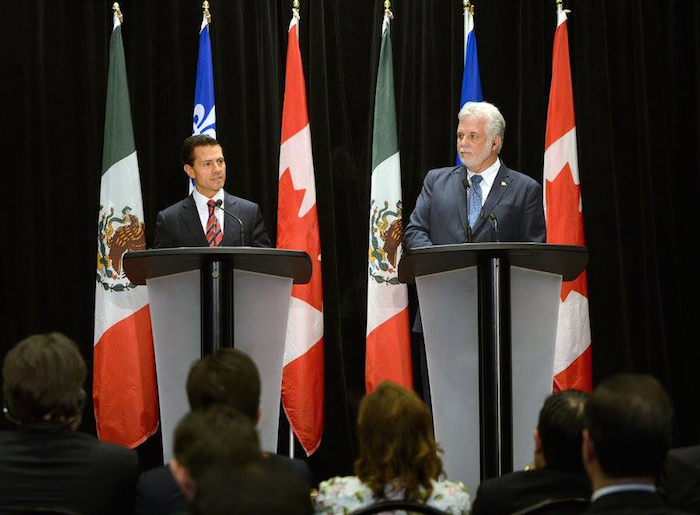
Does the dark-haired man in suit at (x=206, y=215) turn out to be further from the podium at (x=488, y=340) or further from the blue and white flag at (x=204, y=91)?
the podium at (x=488, y=340)

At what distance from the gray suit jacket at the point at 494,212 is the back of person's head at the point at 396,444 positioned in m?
2.12

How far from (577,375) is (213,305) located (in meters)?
2.71

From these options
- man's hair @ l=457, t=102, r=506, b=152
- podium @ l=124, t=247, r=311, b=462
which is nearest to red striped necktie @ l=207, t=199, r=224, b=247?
podium @ l=124, t=247, r=311, b=462

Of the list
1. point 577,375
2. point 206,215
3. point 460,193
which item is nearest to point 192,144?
point 206,215

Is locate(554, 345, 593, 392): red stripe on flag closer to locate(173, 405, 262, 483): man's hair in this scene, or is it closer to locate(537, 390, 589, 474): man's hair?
locate(537, 390, 589, 474): man's hair

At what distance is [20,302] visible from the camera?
18.6 ft

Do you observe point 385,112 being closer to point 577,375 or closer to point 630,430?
point 577,375

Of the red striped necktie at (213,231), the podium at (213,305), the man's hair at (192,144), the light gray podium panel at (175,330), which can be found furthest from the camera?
the man's hair at (192,144)

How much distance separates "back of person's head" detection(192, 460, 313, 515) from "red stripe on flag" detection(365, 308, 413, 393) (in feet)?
13.6

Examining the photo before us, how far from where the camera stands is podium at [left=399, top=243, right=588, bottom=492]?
3611 mm

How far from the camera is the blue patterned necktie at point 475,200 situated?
15.4 feet

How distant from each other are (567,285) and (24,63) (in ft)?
10.7

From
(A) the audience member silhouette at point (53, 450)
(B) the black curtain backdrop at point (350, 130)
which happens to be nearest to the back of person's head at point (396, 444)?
(A) the audience member silhouette at point (53, 450)

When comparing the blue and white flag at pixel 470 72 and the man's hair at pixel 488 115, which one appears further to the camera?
the blue and white flag at pixel 470 72
